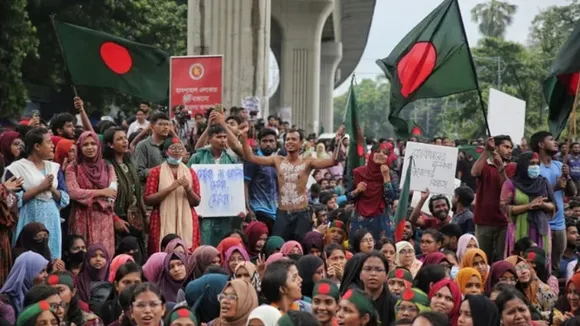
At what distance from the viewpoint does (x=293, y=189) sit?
12.9 m

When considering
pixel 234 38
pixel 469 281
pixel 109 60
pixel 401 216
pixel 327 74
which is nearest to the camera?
pixel 469 281

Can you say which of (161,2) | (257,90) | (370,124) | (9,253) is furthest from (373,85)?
(9,253)

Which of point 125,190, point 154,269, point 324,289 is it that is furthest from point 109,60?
point 324,289

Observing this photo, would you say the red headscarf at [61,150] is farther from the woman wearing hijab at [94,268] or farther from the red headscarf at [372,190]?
the red headscarf at [372,190]

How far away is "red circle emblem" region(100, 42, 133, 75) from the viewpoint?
14148 mm

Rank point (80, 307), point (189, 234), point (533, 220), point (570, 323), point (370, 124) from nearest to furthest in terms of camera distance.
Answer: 1. point (570, 323)
2. point (80, 307)
3. point (189, 234)
4. point (533, 220)
5. point (370, 124)

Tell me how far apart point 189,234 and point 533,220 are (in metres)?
3.34

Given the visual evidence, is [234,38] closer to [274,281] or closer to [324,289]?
[274,281]

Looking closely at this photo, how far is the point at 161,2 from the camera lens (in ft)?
131

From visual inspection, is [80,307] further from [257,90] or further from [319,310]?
[257,90]

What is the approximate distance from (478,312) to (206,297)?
74.1 inches

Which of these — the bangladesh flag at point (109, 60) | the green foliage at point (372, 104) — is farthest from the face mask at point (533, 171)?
the green foliage at point (372, 104)

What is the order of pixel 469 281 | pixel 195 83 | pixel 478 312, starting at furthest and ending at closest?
pixel 195 83
pixel 469 281
pixel 478 312

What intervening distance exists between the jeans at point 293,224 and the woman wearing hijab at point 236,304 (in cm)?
450
